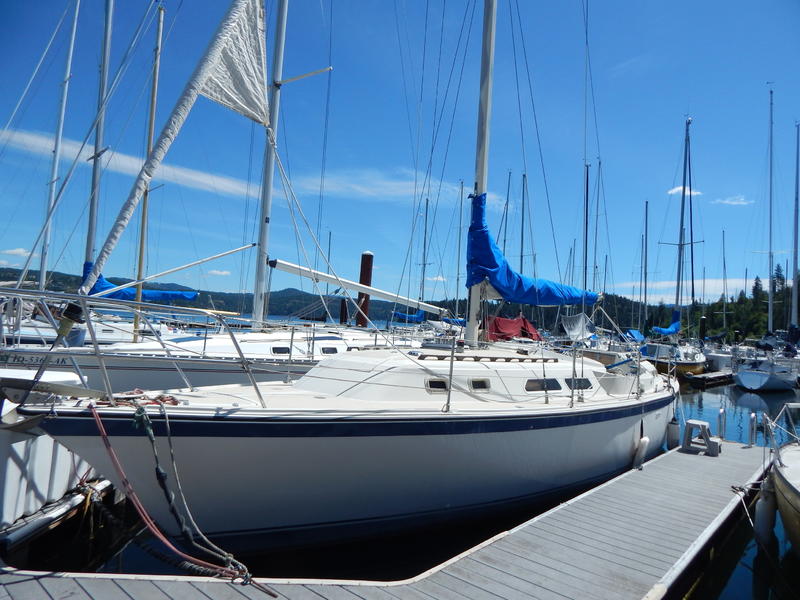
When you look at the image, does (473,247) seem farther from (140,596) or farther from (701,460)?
(140,596)

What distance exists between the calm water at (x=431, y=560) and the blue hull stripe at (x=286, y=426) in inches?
55.1

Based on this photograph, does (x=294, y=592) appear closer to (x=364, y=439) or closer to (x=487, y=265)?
(x=364, y=439)

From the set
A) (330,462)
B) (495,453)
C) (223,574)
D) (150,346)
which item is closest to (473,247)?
(495,453)

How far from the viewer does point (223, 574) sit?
4656 millimetres

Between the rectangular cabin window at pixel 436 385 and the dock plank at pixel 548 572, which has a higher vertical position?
the rectangular cabin window at pixel 436 385

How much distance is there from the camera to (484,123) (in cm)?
939

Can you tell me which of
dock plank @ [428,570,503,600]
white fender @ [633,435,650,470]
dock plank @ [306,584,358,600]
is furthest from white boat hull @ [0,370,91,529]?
white fender @ [633,435,650,470]

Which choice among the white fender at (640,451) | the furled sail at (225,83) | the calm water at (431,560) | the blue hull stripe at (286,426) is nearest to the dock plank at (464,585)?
the calm water at (431,560)

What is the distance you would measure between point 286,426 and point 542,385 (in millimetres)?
4506

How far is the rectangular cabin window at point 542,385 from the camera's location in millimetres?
8328

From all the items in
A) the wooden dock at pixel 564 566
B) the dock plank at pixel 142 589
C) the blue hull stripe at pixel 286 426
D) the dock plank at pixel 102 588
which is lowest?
the wooden dock at pixel 564 566

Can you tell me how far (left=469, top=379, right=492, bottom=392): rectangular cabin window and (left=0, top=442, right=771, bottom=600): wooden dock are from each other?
188cm

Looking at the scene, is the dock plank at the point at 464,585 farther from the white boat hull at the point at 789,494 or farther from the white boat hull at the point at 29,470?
the white boat hull at the point at 29,470

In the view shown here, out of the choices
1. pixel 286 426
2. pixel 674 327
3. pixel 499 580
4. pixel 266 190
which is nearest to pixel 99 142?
pixel 266 190
